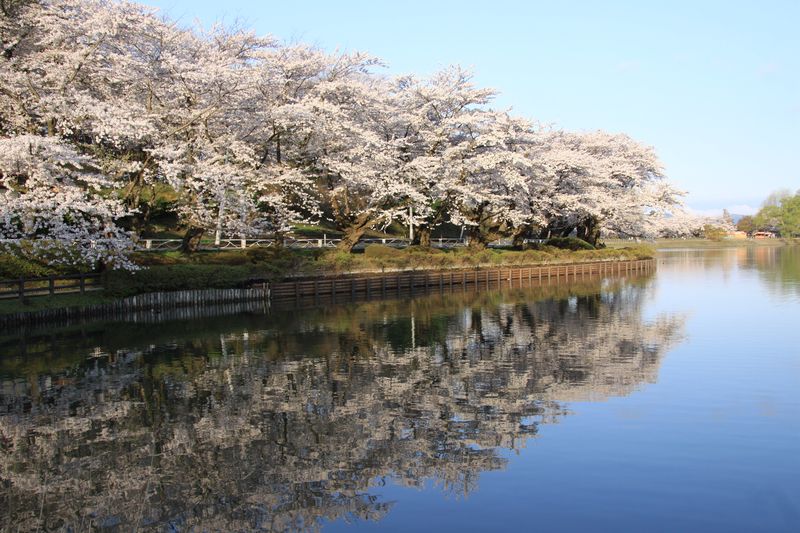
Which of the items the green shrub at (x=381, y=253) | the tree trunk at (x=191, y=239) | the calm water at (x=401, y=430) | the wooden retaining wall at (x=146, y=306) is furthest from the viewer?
the green shrub at (x=381, y=253)

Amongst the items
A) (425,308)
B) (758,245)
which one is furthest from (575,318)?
(758,245)

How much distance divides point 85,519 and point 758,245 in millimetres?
164697

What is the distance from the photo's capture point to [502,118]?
54344 mm

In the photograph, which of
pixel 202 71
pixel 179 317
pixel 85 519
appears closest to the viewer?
pixel 85 519

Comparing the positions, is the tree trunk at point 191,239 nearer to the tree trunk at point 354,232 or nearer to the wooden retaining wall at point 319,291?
the wooden retaining wall at point 319,291

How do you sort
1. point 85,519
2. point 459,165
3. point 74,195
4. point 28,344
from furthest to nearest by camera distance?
1. point 459,165
2. point 74,195
3. point 28,344
4. point 85,519

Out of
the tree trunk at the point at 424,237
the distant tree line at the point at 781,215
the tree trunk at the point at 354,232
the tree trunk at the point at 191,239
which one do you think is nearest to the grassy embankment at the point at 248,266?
the tree trunk at the point at 191,239

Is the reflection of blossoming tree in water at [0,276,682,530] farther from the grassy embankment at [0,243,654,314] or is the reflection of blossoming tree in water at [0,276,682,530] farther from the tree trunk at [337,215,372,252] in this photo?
the tree trunk at [337,215,372,252]

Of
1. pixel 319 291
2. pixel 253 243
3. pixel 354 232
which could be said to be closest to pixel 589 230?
pixel 354 232

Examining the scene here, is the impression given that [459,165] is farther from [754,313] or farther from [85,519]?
[85,519]

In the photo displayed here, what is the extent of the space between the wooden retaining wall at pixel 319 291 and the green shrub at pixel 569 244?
6044 mm

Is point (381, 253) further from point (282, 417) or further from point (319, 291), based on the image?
point (282, 417)

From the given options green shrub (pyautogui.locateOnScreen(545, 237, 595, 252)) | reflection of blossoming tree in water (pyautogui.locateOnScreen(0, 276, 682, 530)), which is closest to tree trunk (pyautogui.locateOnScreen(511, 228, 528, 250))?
green shrub (pyautogui.locateOnScreen(545, 237, 595, 252))

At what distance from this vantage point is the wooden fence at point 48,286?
30.0 metres
